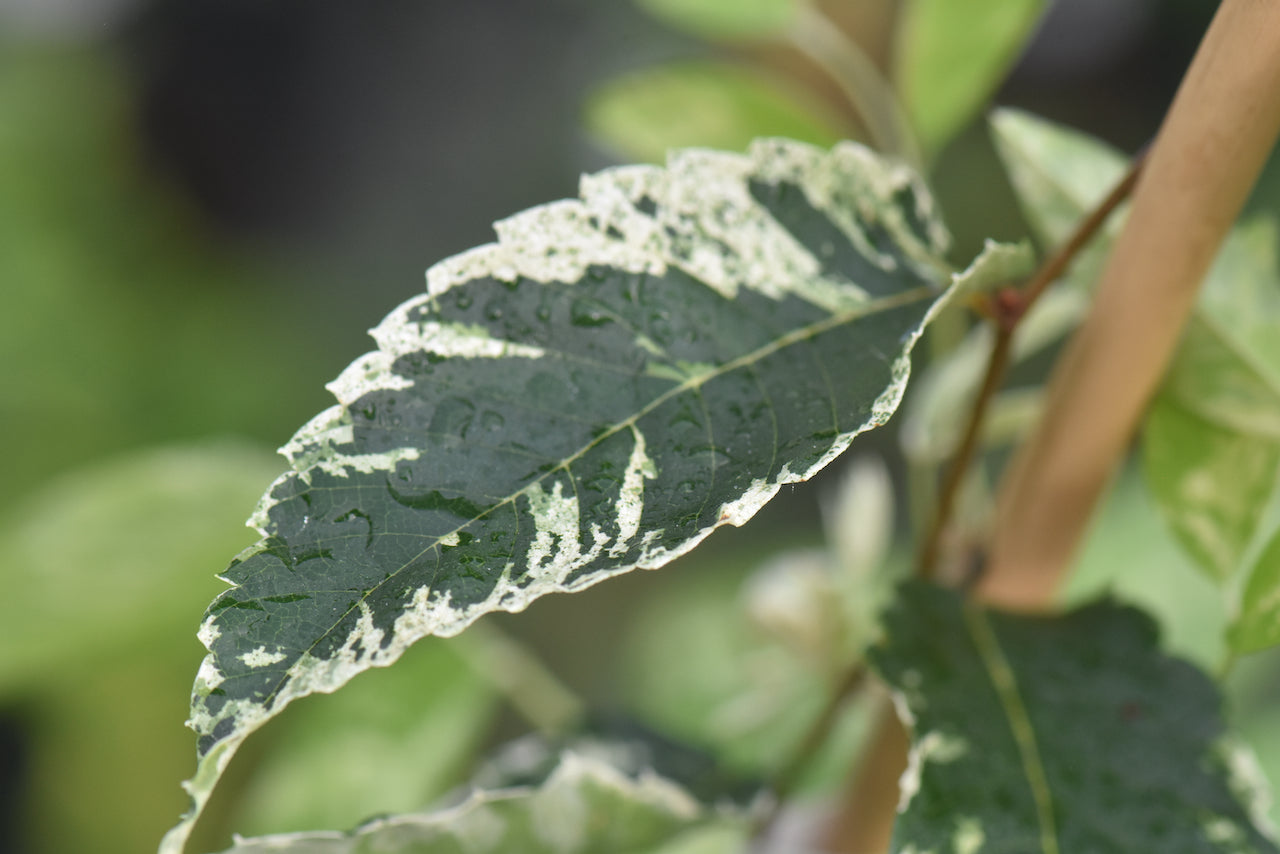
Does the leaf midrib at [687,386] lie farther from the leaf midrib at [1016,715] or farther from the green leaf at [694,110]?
the green leaf at [694,110]

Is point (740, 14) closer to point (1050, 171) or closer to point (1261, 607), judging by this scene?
point (1050, 171)

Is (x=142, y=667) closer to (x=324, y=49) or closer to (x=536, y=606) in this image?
(x=536, y=606)

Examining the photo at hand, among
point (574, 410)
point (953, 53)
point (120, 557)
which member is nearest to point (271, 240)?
point (120, 557)

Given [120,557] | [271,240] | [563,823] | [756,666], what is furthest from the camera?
[271,240]

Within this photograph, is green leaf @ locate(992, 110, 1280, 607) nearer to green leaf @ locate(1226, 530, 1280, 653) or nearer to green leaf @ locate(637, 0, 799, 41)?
green leaf @ locate(1226, 530, 1280, 653)

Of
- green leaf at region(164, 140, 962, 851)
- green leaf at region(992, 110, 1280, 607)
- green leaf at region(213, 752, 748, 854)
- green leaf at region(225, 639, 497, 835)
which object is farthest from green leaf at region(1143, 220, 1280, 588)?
green leaf at region(225, 639, 497, 835)

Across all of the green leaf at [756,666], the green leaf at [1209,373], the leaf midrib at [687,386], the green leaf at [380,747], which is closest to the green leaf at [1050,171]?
the green leaf at [1209,373]

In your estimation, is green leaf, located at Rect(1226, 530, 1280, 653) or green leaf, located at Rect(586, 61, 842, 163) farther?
green leaf, located at Rect(586, 61, 842, 163)

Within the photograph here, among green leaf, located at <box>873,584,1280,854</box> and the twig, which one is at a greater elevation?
the twig
